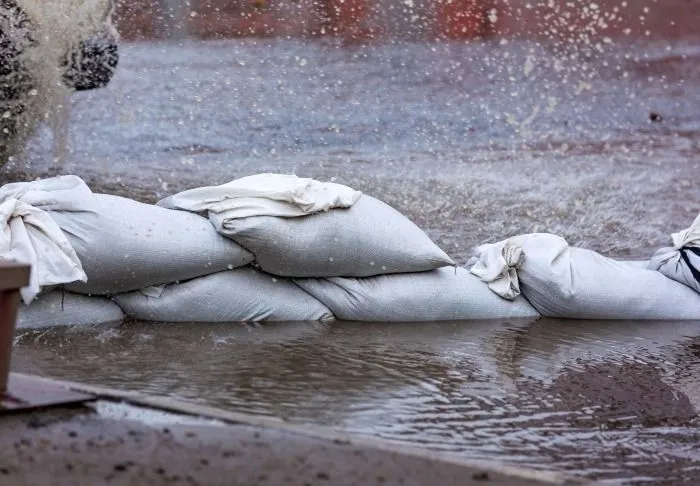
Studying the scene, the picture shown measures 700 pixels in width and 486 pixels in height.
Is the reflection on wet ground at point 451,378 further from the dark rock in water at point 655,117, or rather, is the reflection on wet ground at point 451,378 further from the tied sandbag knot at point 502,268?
the dark rock in water at point 655,117

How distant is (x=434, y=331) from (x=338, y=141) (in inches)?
181

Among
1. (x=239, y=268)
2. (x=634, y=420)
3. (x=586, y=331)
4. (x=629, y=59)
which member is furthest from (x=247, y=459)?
(x=629, y=59)

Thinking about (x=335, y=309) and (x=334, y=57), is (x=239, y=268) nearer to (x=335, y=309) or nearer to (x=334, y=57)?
(x=335, y=309)

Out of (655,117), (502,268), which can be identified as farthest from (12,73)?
(655,117)

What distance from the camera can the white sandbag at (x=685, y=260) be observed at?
511 centimetres

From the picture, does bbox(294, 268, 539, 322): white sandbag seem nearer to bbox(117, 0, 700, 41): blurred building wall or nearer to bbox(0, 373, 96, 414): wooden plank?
bbox(0, 373, 96, 414): wooden plank

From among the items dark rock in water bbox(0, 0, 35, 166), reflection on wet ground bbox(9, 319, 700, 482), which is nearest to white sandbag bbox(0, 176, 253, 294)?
reflection on wet ground bbox(9, 319, 700, 482)

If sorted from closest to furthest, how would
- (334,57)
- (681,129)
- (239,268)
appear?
(239,268), (681,129), (334,57)

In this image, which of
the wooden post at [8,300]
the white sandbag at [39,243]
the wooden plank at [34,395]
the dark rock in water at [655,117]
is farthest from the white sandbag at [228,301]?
the dark rock in water at [655,117]

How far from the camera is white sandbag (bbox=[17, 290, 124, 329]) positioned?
4.38 m

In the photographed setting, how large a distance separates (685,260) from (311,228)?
176 cm

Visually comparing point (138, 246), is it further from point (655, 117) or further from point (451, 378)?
point (655, 117)

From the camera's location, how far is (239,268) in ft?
15.3

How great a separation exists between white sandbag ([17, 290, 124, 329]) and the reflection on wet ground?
76mm
